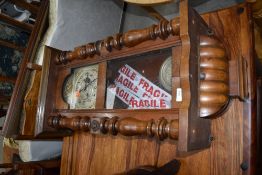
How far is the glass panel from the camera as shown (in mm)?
852

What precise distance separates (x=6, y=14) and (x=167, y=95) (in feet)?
4.97

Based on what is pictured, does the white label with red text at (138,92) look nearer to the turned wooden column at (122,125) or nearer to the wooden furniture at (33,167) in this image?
the turned wooden column at (122,125)

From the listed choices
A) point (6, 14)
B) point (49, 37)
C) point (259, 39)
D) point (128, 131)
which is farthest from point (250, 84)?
point (6, 14)

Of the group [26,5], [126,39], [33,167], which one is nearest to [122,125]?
[126,39]

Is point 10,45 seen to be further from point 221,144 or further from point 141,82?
point 221,144

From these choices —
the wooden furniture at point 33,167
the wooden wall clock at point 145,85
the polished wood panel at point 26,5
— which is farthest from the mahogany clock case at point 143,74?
the polished wood panel at point 26,5

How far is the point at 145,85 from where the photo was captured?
3.06 ft

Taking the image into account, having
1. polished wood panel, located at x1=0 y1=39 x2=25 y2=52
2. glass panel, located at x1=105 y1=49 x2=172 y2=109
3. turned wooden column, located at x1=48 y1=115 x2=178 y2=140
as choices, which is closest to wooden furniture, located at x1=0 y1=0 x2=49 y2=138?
polished wood panel, located at x1=0 y1=39 x2=25 y2=52

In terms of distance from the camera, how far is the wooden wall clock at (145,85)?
0.68 m

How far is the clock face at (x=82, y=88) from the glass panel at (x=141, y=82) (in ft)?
0.30

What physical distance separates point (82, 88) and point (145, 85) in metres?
0.35

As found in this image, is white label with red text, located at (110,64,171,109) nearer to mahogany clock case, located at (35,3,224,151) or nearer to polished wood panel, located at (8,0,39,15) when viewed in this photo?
mahogany clock case, located at (35,3,224,151)

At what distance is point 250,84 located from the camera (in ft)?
2.43

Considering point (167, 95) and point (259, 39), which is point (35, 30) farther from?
point (259, 39)
